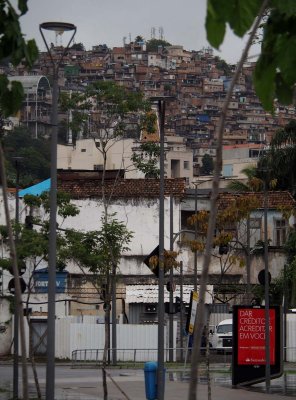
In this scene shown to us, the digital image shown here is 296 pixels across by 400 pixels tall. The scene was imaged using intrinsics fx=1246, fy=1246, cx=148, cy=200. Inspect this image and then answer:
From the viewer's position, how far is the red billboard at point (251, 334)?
101 ft

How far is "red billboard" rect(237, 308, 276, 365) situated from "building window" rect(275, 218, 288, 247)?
32467 mm

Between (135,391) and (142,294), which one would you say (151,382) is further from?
(142,294)

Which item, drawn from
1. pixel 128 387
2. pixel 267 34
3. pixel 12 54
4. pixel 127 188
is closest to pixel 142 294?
pixel 127 188

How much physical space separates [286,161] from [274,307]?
3410 centimetres

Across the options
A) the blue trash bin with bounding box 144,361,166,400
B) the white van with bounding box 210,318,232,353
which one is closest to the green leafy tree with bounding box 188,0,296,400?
the blue trash bin with bounding box 144,361,166,400

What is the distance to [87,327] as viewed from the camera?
49500mm

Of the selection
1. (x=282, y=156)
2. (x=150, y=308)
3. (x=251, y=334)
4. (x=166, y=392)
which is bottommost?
(x=166, y=392)

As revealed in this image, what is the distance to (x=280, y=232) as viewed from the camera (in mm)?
64062

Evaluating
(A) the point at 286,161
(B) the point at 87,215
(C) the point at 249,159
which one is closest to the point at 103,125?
(B) the point at 87,215

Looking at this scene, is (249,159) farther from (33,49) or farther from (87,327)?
(33,49)

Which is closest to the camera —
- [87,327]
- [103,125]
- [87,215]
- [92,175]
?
[103,125]

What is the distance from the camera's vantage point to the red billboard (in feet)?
101

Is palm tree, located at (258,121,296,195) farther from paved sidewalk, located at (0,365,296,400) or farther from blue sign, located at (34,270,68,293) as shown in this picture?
paved sidewalk, located at (0,365,296,400)

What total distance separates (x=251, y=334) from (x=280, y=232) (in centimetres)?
3344
